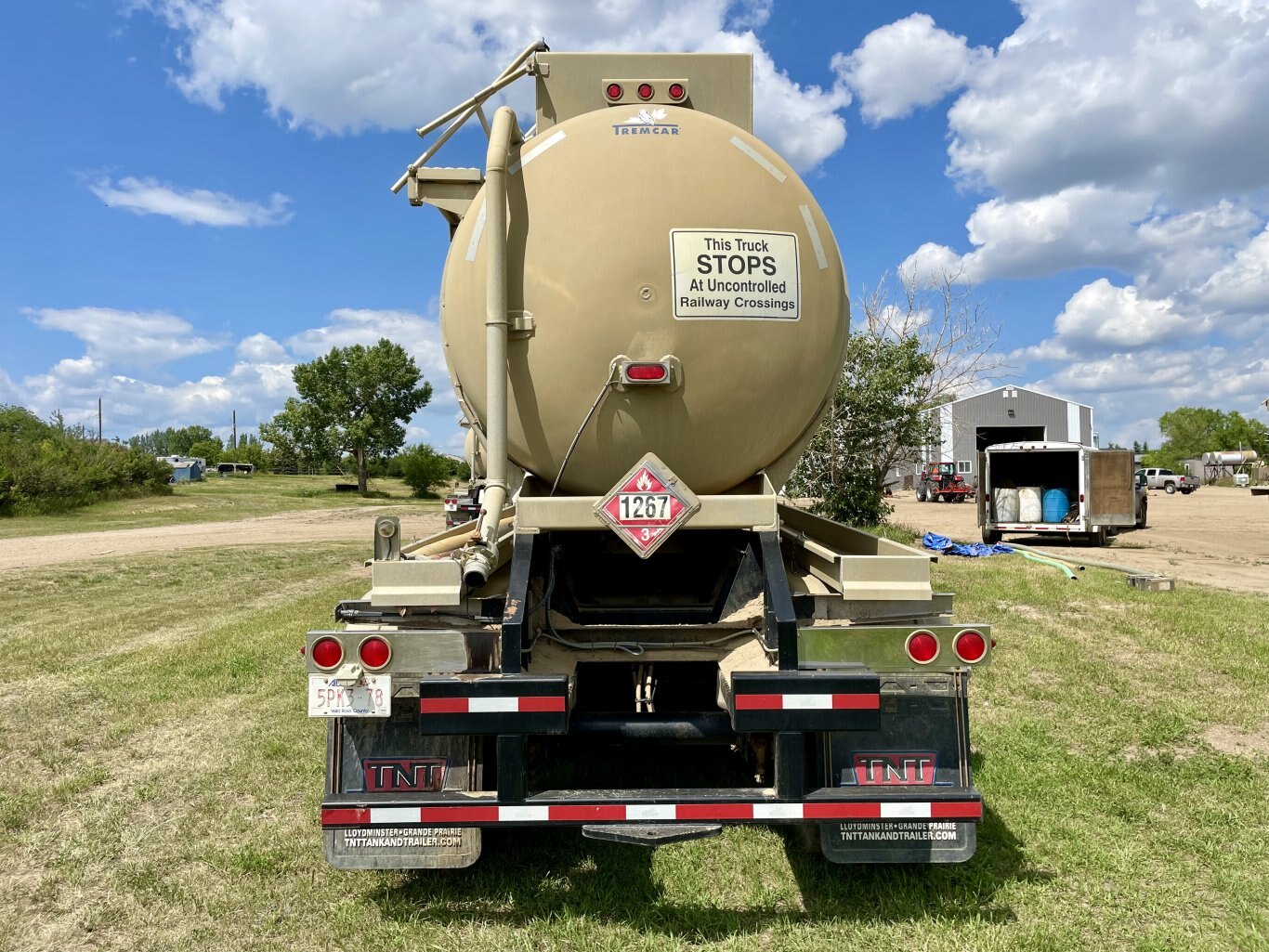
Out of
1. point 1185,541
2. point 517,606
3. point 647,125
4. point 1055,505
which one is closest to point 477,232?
point 647,125

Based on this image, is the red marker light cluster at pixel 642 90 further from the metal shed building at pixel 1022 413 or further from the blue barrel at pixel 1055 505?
the metal shed building at pixel 1022 413

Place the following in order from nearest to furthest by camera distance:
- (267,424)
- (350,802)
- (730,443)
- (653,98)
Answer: (350,802) < (730,443) < (653,98) < (267,424)

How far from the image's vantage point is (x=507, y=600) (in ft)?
11.0

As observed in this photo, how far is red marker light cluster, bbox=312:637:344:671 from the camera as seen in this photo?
10.7ft

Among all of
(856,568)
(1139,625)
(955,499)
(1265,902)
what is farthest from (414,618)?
(955,499)

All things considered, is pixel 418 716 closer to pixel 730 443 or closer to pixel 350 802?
pixel 350 802

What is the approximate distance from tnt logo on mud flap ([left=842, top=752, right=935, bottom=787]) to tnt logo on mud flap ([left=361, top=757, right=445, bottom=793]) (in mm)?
1647

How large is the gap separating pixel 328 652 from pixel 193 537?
21.1 metres

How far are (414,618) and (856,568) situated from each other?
6.16 feet

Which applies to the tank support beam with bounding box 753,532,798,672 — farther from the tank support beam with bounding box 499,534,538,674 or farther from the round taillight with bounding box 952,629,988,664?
the tank support beam with bounding box 499,534,538,674

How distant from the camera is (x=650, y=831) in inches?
121

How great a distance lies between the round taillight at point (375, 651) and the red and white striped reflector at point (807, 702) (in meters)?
1.35

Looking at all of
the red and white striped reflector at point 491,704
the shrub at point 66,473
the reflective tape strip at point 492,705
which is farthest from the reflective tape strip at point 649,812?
the shrub at point 66,473

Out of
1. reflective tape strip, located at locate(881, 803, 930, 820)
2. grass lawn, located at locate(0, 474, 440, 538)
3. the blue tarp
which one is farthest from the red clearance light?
grass lawn, located at locate(0, 474, 440, 538)
